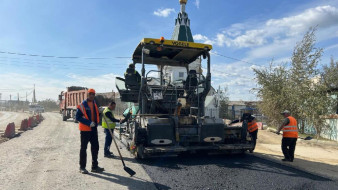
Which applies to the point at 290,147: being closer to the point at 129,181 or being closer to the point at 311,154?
the point at 311,154

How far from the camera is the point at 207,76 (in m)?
6.21

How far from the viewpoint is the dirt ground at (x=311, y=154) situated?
5.55 meters

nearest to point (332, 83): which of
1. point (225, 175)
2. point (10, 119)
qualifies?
point (225, 175)

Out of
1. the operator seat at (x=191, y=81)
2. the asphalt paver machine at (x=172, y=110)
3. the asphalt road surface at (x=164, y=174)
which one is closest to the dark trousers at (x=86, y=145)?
the asphalt road surface at (x=164, y=174)

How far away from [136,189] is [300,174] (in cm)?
292

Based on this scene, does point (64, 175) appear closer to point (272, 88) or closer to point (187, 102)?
point (187, 102)

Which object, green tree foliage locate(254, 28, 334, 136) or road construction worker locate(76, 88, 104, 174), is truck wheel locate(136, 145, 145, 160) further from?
green tree foliage locate(254, 28, 334, 136)

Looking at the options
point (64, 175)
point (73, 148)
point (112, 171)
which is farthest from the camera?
point (73, 148)

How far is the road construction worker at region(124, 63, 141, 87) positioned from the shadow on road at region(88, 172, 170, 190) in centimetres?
221

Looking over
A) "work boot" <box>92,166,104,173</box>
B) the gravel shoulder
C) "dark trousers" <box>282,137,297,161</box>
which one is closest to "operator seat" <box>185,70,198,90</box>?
the gravel shoulder

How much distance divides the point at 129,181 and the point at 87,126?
1.30m

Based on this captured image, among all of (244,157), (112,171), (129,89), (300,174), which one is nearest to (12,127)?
(129,89)

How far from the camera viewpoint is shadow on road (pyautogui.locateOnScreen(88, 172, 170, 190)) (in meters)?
3.94

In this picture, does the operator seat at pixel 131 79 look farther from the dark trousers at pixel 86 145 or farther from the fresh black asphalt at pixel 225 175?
the fresh black asphalt at pixel 225 175
